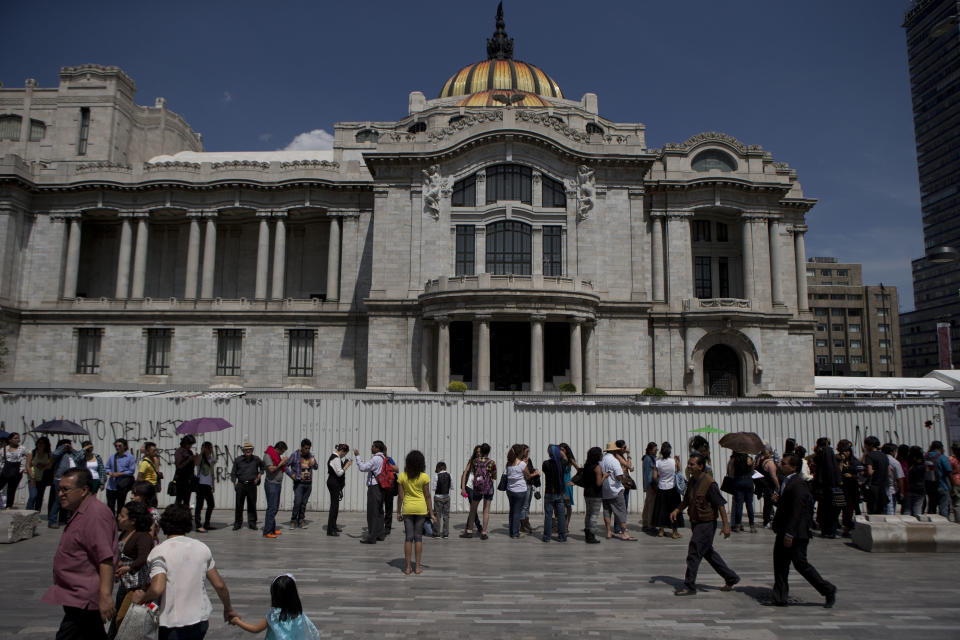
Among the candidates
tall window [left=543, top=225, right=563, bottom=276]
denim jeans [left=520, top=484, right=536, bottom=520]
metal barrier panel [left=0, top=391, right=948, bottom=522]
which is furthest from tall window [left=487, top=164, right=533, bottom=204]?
denim jeans [left=520, top=484, right=536, bottom=520]

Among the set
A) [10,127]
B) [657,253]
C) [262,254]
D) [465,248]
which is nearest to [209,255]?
[262,254]

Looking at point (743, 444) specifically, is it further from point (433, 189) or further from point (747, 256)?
point (747, 256)

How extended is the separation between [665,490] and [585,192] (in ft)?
89.7

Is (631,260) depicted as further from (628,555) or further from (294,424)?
(628,555)

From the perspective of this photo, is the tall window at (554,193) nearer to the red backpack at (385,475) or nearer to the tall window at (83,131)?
the red backpack at (385,475)

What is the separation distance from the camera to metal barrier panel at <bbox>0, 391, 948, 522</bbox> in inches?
743

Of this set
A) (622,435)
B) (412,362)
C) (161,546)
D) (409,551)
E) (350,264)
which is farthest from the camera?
(350,264)

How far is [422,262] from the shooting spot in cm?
3925

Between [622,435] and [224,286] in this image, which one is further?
[224,286]

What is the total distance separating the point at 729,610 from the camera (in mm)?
9250

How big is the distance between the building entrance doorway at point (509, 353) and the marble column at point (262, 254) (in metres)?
17.5

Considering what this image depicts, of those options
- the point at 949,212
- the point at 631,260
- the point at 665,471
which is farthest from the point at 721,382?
the point at 949,212

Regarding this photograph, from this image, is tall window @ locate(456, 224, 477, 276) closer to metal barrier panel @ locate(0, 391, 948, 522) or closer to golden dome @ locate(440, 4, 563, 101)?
metal barrier panel @ locate(0, 391, 948, 522)

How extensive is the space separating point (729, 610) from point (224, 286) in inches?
1852
